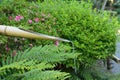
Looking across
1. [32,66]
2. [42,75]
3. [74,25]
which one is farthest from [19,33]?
[74,25]

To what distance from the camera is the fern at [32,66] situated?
69.7 inches

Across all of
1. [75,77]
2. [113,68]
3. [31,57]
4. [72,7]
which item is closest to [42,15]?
[72,7]

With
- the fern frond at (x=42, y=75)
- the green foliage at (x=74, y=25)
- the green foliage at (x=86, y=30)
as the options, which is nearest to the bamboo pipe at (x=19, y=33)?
the fern frond at (x=42, y=75)

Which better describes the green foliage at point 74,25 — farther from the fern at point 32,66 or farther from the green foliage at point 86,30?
the fern at point 32,66

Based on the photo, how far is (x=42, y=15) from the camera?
3.46 meters

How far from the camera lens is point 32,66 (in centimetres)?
177

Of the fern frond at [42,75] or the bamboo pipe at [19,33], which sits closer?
the bamboo pipe at [19,33]

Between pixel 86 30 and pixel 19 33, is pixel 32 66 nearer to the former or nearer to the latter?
pixel 19 33

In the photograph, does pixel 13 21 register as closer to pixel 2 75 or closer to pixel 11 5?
pixel 11 5

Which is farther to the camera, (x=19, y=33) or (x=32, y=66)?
(x=32, y=66)

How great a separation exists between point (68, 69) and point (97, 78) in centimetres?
47

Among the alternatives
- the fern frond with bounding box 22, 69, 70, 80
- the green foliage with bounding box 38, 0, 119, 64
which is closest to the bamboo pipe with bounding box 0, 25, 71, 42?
the fern frond with bounding box 22, 69, 70, 80

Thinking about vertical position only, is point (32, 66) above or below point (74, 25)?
below

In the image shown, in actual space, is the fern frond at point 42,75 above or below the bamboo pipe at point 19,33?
below
